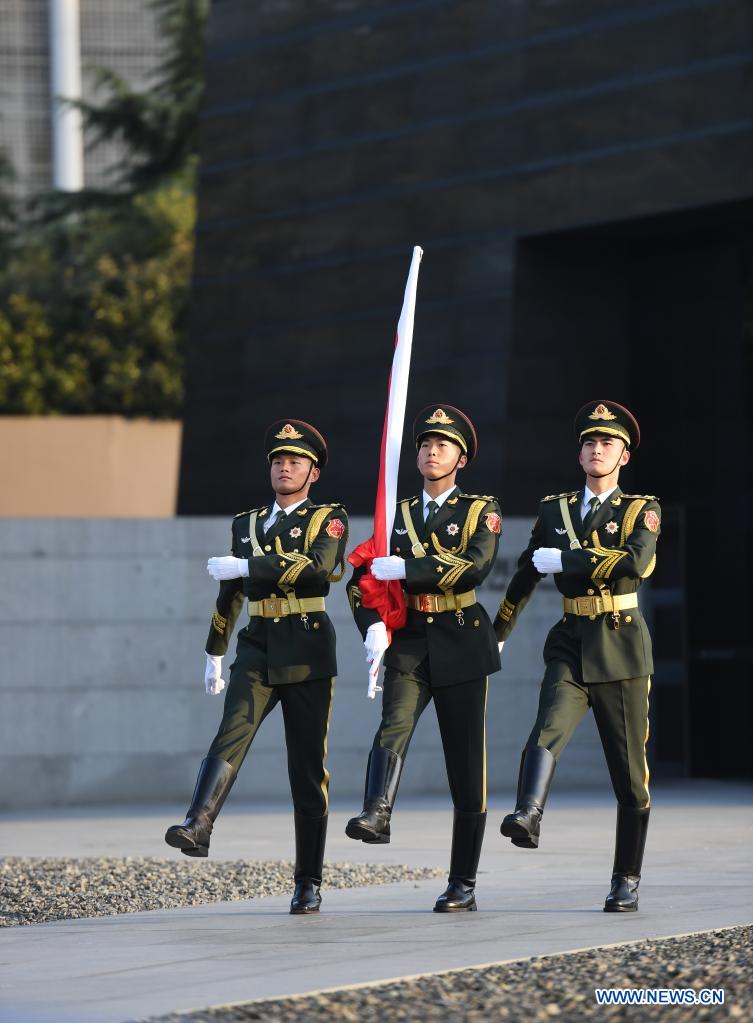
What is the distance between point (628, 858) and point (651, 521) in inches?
54.1

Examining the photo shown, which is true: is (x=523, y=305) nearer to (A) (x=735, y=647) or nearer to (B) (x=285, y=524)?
(A) (x=735, y=647)

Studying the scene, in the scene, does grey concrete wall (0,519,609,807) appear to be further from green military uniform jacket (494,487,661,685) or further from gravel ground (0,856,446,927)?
green military uniform jacket (494,487,661,685)

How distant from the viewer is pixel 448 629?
812cm

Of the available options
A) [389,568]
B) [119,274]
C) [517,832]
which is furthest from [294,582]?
[119,274]

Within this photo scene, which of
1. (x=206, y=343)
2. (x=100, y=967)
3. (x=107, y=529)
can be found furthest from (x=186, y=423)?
(x=100, y=967)

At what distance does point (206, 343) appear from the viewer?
18234 millimetres

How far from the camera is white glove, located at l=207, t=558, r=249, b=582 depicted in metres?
8.16

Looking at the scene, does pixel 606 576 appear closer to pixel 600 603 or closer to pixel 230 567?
pixel 600 603

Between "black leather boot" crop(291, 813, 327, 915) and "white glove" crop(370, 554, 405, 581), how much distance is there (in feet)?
3.54

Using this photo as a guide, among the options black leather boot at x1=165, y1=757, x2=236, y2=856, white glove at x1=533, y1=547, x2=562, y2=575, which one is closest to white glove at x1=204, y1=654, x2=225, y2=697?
black leather boot at x1=165, y1=757, x2=236, y2=856

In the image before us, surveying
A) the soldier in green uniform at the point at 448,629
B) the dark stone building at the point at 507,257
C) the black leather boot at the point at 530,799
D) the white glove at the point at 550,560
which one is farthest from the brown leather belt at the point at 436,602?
the dark stone building at the point at 507,257

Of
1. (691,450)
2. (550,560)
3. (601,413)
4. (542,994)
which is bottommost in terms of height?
(542,994)

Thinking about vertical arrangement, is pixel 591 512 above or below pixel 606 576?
above

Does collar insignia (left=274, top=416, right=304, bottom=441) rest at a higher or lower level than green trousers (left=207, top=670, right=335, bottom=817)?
higher
